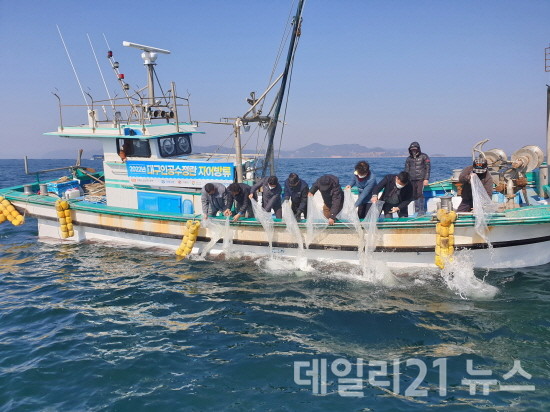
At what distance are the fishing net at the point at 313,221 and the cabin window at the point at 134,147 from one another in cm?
582

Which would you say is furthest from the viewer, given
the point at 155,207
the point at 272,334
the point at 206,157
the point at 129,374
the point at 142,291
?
the point at 206,157

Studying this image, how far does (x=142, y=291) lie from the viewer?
9125 millimetres

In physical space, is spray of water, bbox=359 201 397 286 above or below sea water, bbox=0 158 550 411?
above

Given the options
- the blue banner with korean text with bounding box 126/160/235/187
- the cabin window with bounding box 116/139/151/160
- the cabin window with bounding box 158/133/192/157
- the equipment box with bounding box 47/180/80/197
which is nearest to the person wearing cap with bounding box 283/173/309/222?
the blue banner with korean text with bounding box 126/160/235/187

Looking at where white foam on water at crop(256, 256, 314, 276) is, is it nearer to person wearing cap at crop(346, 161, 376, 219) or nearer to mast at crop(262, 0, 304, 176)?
person wearing cap at crop(346, 161, 376, 219)

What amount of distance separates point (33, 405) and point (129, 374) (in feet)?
3.99

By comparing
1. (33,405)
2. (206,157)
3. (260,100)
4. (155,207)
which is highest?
(260,100)

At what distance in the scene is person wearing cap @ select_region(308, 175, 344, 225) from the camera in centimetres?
936

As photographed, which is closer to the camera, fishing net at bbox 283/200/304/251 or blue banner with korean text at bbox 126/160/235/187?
fishing net at bbox 283/200/304/251

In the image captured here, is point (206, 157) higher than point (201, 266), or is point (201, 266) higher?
point (206, 157)

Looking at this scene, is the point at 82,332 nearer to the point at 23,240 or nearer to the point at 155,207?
the point at 155,207

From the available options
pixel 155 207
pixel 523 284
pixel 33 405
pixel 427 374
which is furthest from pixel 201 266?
pixel 523 284

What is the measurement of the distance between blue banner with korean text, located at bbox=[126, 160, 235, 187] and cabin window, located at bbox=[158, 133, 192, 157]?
0.90 metres

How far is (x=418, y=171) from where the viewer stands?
9859 millimetres
